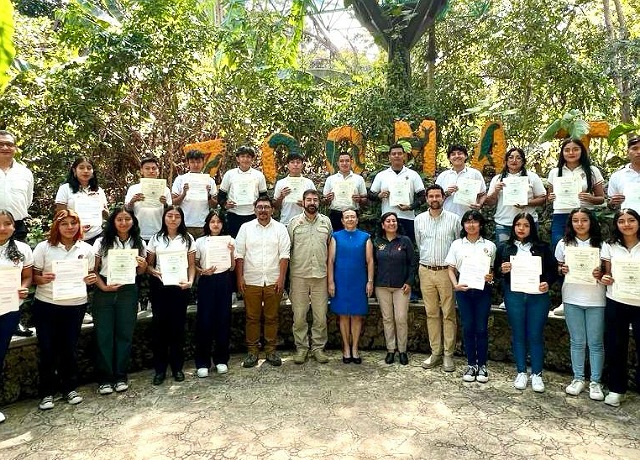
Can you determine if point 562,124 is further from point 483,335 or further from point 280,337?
point 280,337

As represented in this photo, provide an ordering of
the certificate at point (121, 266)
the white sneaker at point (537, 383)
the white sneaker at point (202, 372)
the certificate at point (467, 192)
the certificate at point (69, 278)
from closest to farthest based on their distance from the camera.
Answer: the certificate at point (69, 278)
the certificate at point (121, 266)
the white sneaker at point (537, 383)
the white sneaker at point (202, 372)
the certificate at point (467, 192)

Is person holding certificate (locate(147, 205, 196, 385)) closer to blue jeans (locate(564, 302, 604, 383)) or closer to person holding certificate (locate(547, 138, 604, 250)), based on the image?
blue jeans (locate(564, 302, 604, 383))

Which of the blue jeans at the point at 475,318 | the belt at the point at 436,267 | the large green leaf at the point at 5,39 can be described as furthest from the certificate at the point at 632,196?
the large green leaf at the point at 5,39

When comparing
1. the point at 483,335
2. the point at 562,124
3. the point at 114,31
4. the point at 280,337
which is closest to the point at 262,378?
the point at 280,337

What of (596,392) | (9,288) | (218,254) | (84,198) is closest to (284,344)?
(218,254)

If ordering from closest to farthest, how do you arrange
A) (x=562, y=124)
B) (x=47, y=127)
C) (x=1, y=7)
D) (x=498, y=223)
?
(x=1, y=7)
(x=498, y=223)
(x=562, y=124)
(x=47, y=127)

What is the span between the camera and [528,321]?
4.29 m

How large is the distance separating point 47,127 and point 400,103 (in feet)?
20.4

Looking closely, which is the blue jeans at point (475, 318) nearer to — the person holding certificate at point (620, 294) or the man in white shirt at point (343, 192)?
the person holding certificate at point (620, 294)

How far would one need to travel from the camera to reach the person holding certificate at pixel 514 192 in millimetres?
4770

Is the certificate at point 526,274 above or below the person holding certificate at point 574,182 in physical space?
below

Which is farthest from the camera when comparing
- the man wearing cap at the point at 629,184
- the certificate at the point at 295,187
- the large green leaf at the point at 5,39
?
the certificate at the point at 295,187

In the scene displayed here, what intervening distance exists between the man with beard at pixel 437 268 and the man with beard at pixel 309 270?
3.41ft

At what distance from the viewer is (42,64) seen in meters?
7.77
